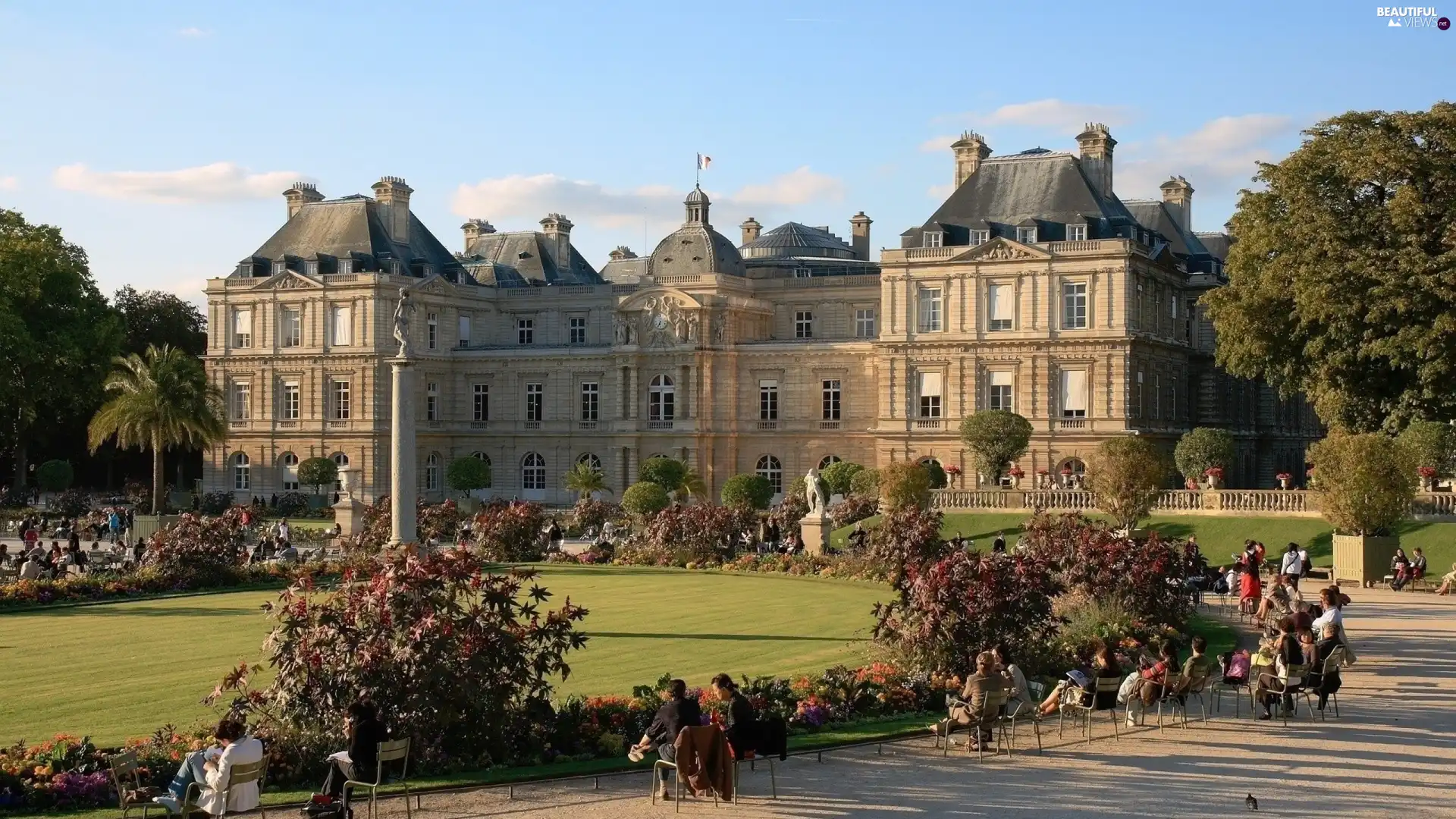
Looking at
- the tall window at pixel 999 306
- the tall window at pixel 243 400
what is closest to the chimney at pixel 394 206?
the tall window at pixel 243 400

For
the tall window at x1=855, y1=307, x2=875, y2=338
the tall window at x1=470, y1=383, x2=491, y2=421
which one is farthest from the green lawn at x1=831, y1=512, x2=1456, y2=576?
→ the tall window at x1=470, y1=383, x2=491, y2=421

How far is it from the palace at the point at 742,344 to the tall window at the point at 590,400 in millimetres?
88

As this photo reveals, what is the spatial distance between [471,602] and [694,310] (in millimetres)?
51829

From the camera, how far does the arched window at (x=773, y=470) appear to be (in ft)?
228

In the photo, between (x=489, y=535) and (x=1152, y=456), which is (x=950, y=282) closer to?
(x=1152, y=456)

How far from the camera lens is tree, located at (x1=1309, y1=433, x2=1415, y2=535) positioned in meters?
38.3

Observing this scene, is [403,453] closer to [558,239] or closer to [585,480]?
[585,480]

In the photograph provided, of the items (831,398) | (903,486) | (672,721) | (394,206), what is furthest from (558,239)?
(672,721)

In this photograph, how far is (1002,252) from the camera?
62875 millimetres

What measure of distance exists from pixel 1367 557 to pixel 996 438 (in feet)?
64.7

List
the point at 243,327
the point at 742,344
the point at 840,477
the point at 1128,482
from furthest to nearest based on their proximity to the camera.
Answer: the point at 243,327
the point at 742,344
the point at 840,477
the point at 1128,482

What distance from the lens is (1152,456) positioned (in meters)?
45.2

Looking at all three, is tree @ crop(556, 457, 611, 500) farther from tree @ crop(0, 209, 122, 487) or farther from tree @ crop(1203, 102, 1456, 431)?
tree @ crop(1203, 102, 1456, 431)

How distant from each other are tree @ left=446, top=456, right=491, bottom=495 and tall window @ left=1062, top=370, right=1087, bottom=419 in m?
23.5
